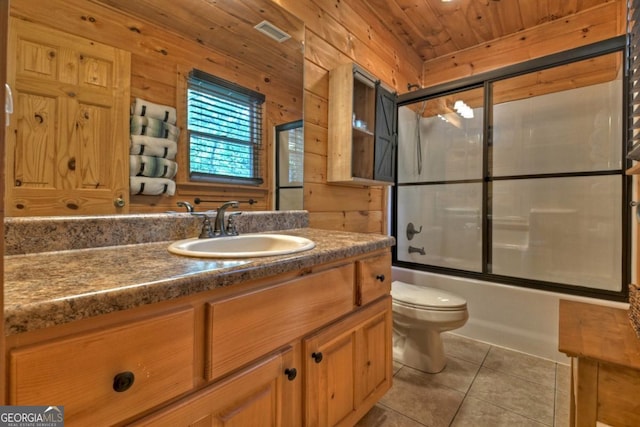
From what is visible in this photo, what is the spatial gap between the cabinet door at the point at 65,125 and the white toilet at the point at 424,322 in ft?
5.00

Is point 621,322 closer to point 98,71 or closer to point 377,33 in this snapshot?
point 98,71

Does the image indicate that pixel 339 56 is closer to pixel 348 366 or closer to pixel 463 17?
pixel 463 17

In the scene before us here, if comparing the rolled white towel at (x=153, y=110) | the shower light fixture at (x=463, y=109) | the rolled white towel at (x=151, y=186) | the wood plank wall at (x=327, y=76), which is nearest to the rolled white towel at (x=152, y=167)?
the rolled white towel at (x=151, y=186)

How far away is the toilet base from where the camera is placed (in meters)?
1.74

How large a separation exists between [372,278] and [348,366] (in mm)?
339

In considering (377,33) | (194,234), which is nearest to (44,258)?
(194,234)

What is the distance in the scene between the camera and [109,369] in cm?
50

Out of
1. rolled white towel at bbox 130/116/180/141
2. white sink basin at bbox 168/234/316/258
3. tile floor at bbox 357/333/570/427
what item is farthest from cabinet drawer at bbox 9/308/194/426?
tile floor at bbox 357/333/570/427

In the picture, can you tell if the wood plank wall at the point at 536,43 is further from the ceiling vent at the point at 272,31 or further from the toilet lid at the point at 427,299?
the toilet lid at the point at 427,299

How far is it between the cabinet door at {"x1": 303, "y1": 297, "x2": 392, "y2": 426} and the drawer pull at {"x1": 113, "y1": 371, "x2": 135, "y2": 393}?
0.47 meters

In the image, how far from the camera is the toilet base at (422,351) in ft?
5.70

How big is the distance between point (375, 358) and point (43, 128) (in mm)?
1404

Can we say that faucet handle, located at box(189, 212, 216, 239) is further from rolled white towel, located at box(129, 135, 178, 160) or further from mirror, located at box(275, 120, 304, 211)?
mirror, located at box(275, 120, 304, 211)

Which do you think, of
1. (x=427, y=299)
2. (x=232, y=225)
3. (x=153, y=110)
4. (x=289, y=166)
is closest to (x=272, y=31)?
(x=289, y=166)
